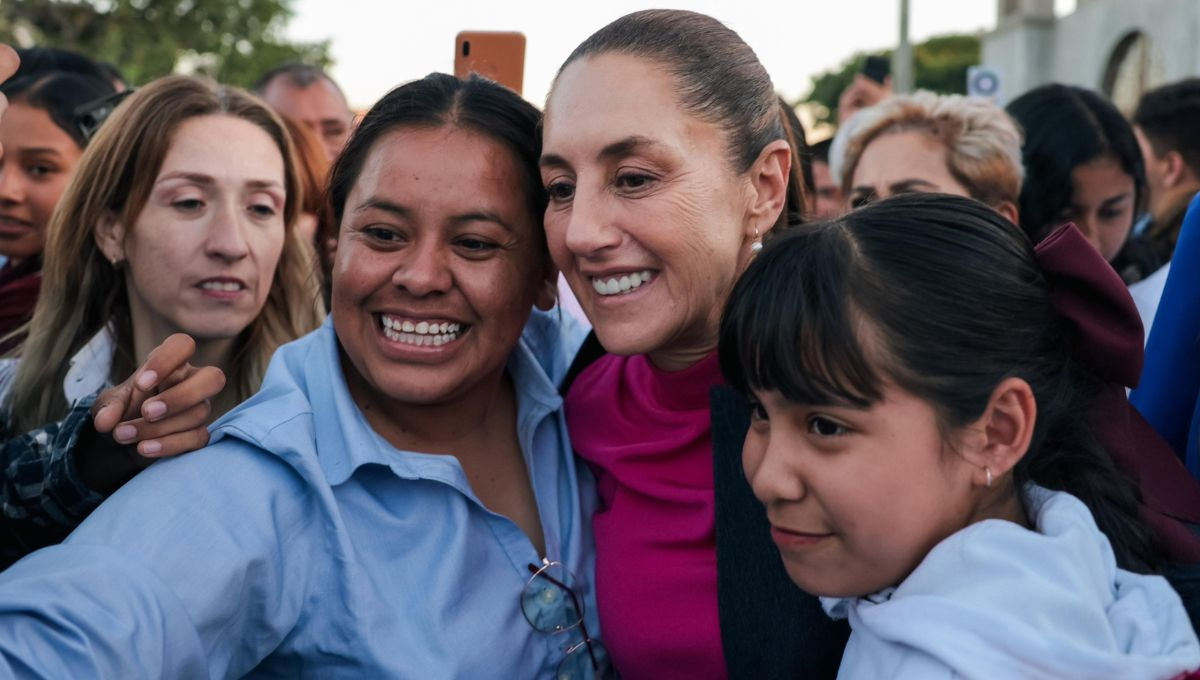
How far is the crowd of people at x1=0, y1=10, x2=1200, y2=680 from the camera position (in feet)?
6.35

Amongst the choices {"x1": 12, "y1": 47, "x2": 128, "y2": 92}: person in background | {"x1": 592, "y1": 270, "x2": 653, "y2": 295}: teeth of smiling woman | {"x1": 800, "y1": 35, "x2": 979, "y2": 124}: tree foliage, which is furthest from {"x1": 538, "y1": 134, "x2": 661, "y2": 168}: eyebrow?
{"x1": 800, "y1": 35, "x2": 979, "y2": 124}: tree foliage

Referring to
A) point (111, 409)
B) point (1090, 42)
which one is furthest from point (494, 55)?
point (1090, 42)

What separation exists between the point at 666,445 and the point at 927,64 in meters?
46.6

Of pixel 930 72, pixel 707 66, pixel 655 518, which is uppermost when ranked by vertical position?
pixel 707 66

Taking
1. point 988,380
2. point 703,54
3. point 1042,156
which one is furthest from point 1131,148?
point 988,380

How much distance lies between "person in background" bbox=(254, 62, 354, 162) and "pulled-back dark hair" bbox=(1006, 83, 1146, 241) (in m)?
3.49

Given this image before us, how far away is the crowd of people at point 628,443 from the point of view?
1.94 meters

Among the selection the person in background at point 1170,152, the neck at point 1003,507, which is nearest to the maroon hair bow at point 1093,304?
the neck at point 1003,507

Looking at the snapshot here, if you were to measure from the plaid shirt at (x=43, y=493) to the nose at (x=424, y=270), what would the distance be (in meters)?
0.69

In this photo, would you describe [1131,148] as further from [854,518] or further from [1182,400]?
[854,518]

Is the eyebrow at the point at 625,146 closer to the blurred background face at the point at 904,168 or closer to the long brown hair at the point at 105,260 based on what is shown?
the long brown hair at the point at 105,260

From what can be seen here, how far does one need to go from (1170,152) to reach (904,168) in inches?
71.4

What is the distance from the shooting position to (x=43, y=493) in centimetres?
250

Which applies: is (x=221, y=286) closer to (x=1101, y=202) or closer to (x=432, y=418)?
(x=432, y=418)
